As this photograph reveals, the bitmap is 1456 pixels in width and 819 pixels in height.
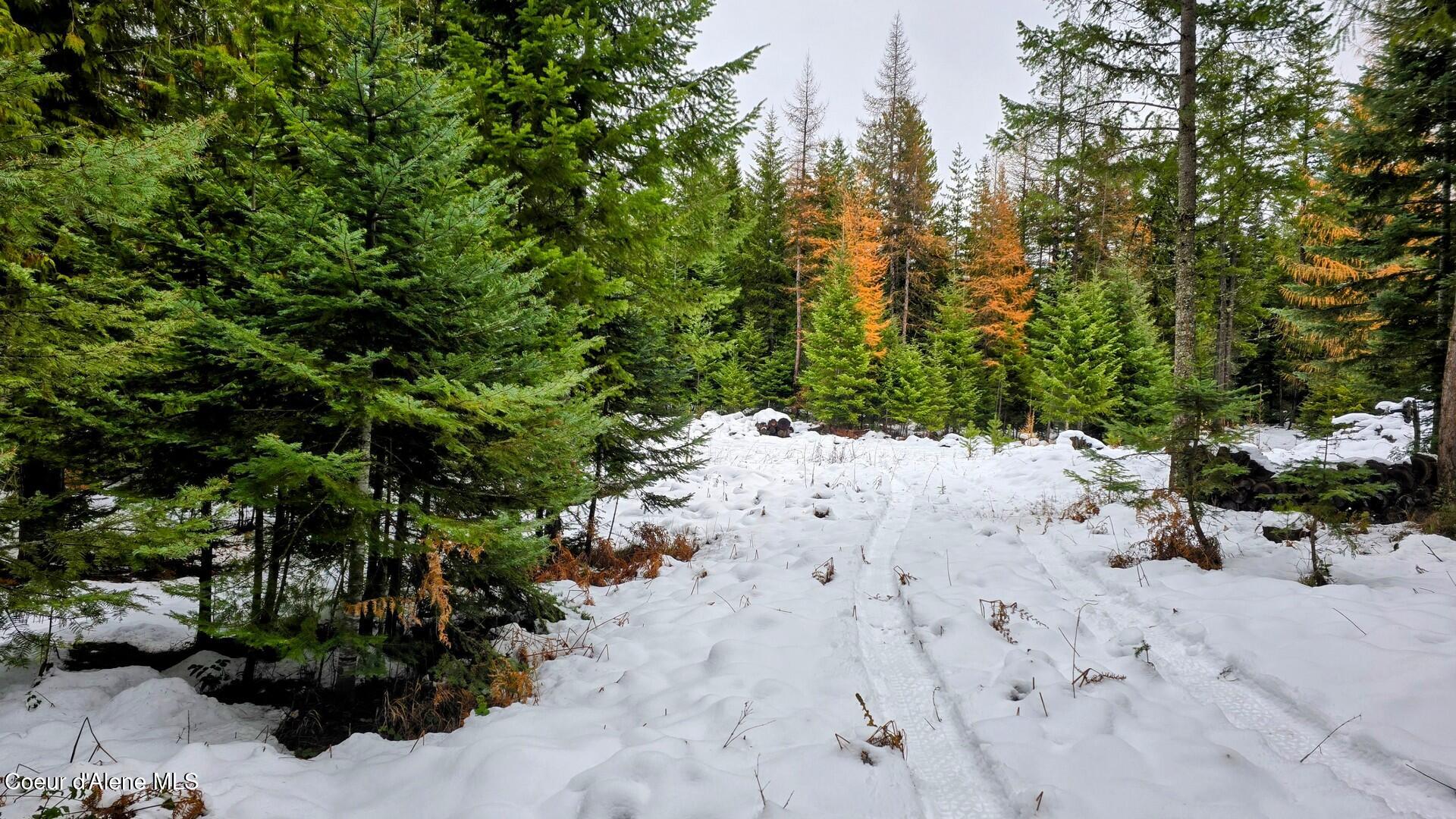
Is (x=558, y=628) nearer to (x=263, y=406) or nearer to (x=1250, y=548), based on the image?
(x=263, y=406)

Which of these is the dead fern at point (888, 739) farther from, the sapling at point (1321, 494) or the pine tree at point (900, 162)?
the pine tree at point (900, 162)

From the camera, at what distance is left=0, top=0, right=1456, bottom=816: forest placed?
3537mm

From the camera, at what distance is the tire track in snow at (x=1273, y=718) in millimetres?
2830

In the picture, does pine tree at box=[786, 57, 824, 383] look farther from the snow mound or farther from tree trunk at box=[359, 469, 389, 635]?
tree trunk at box=[359, 469, 389, 635]

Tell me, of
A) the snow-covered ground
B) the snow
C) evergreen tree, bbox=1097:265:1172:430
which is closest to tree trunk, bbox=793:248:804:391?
evergreen tree, bbox=1097:265:1172:430

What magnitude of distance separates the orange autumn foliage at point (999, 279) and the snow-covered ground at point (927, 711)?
23023 mm

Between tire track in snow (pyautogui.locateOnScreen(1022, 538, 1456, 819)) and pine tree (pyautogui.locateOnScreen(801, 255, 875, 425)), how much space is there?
18.6 meters

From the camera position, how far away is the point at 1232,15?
9141mm

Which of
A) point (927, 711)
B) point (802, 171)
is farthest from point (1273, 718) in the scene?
point (802, 171)

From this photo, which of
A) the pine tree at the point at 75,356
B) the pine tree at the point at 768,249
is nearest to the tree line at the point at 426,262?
the pine tree at the point at 75,356

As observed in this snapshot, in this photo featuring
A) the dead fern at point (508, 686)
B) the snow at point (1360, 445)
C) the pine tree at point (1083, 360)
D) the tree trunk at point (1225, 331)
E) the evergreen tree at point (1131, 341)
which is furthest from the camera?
the tree trunk at point (1225, 331)

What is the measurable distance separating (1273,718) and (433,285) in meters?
6.43

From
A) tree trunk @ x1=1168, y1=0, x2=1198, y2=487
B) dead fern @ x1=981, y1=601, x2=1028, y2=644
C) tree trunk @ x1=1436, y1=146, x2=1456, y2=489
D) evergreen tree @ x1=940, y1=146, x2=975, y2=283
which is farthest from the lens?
evergreen tree @ x1=940, y1=146, x2=975, y2=283

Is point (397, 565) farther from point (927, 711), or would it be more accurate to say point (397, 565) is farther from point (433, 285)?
point (927, 711)
